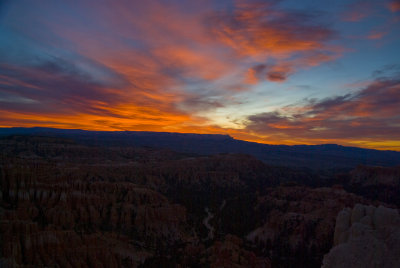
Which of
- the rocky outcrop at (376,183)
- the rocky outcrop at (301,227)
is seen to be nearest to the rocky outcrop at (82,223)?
the rocky outcrop at (301,227)

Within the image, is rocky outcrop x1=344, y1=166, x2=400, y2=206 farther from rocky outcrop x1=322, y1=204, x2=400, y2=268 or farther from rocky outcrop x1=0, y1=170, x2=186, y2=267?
rocky outcrop x1=322, y1=204, x2=400, y2=268

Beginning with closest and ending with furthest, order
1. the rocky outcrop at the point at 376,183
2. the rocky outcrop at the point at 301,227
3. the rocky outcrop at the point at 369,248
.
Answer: the rocky outcrop at the point at 369,248
the rocky outcrop at the point at 301,227
the rocky outcrop at the point at 376,183

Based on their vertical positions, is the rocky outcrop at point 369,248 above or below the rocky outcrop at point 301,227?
above

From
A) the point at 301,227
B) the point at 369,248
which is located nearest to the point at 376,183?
the point at 301,227

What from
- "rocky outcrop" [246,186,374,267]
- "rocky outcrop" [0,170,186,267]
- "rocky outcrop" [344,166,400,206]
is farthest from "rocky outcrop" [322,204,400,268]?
"rocky outcrop" [344,166,400,206]

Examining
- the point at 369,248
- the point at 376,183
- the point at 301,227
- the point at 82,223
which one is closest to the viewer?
the point at 369,248

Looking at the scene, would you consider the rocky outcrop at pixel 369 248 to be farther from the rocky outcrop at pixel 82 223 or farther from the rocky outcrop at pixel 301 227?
the rocky outcrop at pixel 301 227

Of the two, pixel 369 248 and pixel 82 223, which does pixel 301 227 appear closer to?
pixel 369 248

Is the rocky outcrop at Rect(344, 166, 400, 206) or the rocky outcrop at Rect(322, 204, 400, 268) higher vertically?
the rocky outcrop at Rect(322, 204, 400, 268)

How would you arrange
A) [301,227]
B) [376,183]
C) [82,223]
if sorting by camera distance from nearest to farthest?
[82,223] < [301,227] < [376,183]

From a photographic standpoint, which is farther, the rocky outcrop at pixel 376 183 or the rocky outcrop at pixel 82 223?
the rocky outcrop at pixel 376 183

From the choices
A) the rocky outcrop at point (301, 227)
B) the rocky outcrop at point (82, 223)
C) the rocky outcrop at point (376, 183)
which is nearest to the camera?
the rocky outcrop at point (82, 223)

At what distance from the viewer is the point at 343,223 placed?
46.5ft

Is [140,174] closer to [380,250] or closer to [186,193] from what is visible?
[186,193]
